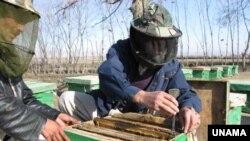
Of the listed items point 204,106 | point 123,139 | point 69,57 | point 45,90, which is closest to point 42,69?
point 69,57

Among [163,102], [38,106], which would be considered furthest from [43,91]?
[163,102]

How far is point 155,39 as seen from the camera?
1858 millimetres

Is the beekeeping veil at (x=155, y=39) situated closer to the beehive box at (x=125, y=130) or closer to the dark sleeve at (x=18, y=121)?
the beehive box at (x=125, y=130)

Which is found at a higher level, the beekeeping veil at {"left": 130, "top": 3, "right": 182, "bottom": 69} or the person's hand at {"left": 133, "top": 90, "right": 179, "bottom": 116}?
the beekeeping veil at {"left": 130, "top": 3, "right": 182, "bottom": 69}

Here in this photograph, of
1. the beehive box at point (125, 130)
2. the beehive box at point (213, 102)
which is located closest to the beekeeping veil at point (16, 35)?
the beehive box at point (125, 130)

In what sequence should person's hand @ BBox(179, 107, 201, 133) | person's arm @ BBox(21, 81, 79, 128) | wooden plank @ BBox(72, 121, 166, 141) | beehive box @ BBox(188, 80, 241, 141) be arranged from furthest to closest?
beehive box @ BBox(188, 80, 241, 141), person's arm @ BBox(21, 81, 79, 128), person's hand @ BBox(179, 107, 201, 133), wooden plank @ BBox(72, 121, 166, 141)

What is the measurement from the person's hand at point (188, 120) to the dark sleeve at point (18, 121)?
2.18ft

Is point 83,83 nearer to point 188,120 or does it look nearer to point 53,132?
point 53,132

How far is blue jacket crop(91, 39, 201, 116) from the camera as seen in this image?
185 cm

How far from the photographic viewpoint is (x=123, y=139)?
4.43 ft

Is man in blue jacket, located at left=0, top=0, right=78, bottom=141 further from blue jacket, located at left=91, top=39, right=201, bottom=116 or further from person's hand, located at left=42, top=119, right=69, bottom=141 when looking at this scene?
blue jacket, located at left=91, top=39, right=201, bottom=116

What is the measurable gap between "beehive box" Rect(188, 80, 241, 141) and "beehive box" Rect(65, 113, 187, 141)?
114cm

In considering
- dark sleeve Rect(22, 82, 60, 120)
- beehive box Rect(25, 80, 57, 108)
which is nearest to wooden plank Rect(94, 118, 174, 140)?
dark sleeve Rect(22, 82, 60, 120)

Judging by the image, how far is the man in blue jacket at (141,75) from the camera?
70.9 inches
